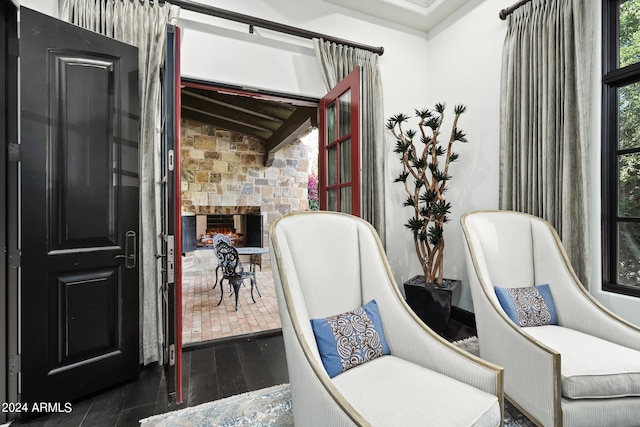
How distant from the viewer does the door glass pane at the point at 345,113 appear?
2.47 meters

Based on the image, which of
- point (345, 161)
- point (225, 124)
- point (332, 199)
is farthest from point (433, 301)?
point (225, 124)

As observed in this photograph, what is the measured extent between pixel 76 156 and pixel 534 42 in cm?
322

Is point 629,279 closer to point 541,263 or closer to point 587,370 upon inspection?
point 541,263

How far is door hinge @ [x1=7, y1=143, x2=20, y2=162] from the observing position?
162 centimetres

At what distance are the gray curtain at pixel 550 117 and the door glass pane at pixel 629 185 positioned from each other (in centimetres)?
21

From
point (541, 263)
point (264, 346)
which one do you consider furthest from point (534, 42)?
point (264, 346)

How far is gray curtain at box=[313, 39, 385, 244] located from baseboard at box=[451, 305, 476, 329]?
107 centimetres

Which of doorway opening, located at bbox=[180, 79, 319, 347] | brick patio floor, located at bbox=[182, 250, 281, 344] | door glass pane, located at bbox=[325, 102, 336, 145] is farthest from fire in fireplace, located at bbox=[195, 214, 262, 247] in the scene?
door glass pane, located at bbox=[325, 102, 336, 145]

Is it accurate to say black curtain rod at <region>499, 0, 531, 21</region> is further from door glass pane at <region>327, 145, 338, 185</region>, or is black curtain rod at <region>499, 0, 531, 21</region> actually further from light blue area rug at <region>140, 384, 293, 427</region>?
light blue area rug at <region>140, 384, 293, 427</region>

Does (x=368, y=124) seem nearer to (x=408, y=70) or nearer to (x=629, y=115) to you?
(x=408, y=70)

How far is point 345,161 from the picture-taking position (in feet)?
8.51

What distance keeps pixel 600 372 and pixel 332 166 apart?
86.0 inches

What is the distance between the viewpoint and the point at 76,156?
1769 millimetres

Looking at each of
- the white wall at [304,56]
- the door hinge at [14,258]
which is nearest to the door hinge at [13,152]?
the door hinge at [14,258]
